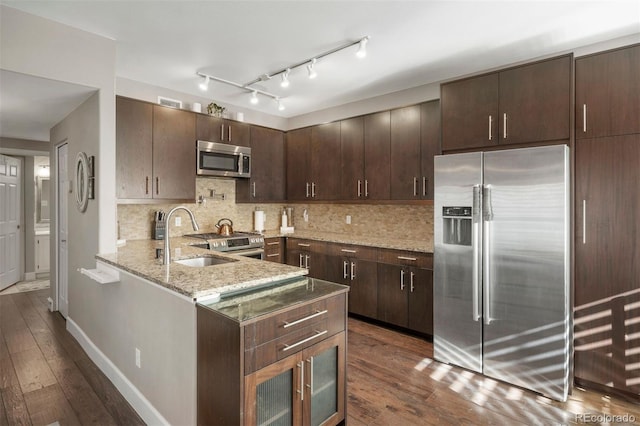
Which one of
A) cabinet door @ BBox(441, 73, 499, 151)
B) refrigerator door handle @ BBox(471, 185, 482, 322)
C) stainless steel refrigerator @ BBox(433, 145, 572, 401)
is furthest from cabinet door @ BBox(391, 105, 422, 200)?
refrigerator door handle @ BBox(471, 185, 482, 322)

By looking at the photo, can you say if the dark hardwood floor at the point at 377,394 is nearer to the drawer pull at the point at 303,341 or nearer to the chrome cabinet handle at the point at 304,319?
the drawer pull at the point at 303,341

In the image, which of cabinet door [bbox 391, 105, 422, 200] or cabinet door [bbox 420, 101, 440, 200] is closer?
cabinet door [bbox 420, 101, 440, 200]

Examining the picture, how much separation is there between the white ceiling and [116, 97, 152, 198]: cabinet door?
1.30 ft

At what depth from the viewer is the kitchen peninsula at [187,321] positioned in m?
1.64

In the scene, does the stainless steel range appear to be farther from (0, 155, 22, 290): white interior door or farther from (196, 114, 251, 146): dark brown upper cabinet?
(0, 155, 22, 290): white interior door

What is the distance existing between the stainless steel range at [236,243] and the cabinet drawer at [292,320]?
2.34 m

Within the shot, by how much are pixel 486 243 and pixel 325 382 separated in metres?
1.71

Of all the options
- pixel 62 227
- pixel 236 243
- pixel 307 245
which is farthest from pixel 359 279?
pixel 62 227

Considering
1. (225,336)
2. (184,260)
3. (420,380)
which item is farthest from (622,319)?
(184,260)

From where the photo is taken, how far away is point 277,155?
505 cm

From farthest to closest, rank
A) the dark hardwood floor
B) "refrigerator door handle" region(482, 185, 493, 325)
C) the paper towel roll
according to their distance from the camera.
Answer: the paper towel roll → "refrigerator door handle" region(482, 185, 493, 325) → the dark hardwood floor

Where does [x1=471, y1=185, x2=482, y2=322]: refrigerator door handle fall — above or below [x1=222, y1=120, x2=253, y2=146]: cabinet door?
below

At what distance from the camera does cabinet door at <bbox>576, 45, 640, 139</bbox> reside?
7.88 ft

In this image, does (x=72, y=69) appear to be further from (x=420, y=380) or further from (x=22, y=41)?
(x=420, y=380)
